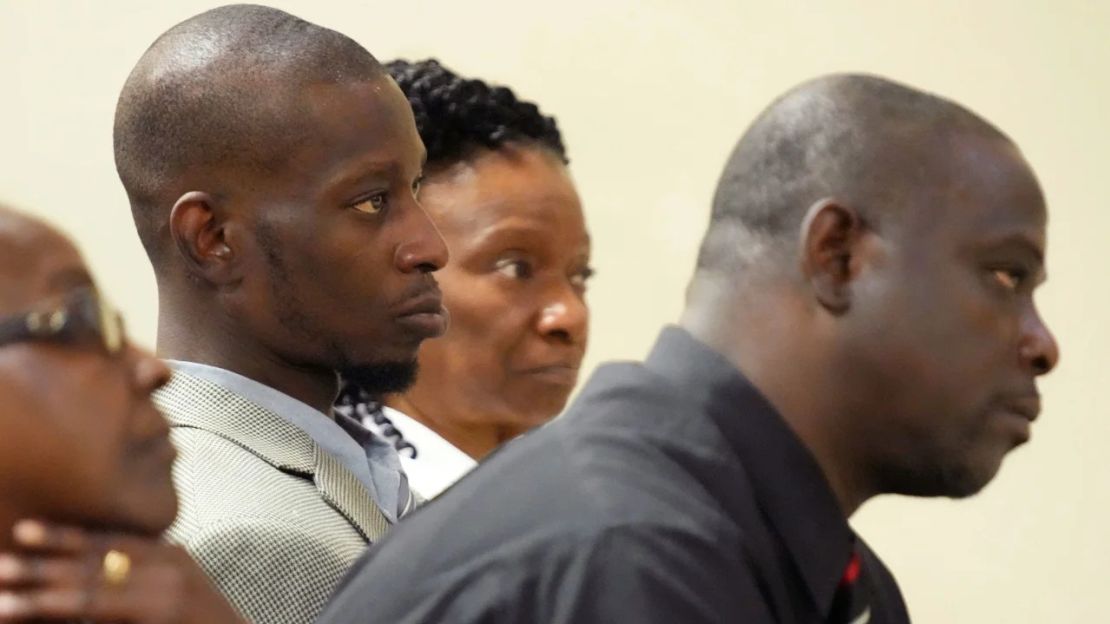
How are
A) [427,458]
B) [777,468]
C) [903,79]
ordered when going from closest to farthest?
[777,468] → [427,458] → [903,79]

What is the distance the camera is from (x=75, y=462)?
947 millimetres

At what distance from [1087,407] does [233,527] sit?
1.93 m

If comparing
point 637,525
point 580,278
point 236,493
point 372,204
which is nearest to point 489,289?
point 580,278

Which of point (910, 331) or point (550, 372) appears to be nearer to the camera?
point (910, 331)

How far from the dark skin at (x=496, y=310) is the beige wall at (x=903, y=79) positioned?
77cm

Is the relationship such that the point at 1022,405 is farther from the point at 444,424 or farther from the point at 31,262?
the point at 444,424

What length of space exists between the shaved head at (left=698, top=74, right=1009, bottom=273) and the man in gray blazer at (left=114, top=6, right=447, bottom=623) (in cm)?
35

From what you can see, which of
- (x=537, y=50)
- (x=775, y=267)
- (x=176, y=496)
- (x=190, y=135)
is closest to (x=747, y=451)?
(x=775, y=267)

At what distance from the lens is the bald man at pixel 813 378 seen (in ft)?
3.46

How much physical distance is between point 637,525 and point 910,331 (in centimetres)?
30

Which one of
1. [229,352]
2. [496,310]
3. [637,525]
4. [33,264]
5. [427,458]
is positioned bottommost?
[427,458]

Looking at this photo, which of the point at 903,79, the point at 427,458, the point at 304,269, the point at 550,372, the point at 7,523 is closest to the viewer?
the point at 7,523

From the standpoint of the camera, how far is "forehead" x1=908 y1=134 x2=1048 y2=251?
1.22 m

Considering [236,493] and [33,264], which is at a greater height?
[33,264]
